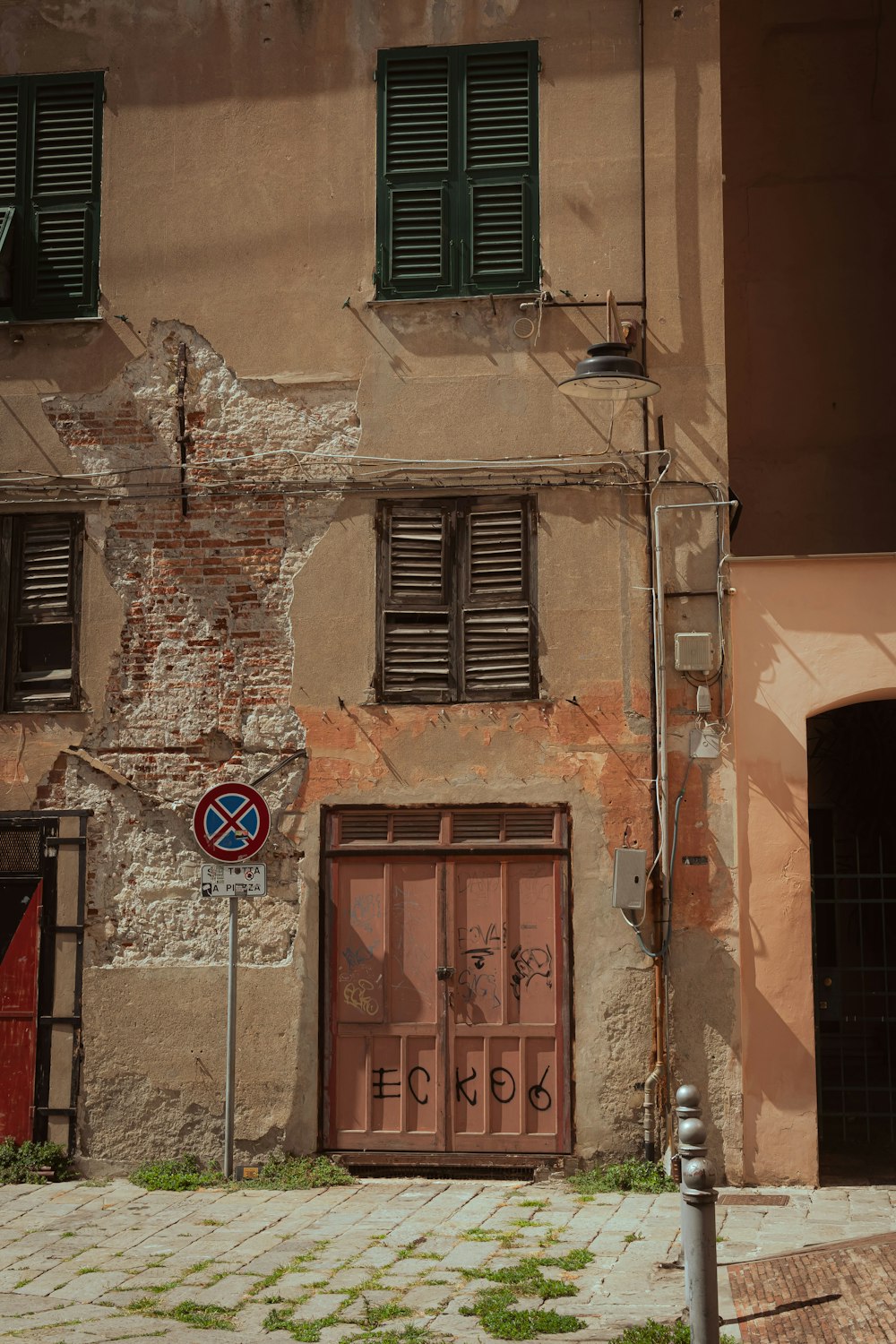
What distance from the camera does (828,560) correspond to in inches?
404

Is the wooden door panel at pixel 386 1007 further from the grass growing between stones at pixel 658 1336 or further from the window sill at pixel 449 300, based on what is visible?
the window sill at pixel 449 300

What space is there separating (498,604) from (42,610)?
3.55 metres

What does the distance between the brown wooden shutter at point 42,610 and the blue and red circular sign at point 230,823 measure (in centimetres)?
182

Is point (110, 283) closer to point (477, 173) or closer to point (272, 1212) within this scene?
point (477, 173)

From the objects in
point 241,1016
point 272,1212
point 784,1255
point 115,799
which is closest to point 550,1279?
point 784,1255

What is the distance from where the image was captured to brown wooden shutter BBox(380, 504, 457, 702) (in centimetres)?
1074

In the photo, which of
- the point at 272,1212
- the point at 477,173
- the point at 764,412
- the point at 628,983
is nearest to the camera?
the point at 272,1212

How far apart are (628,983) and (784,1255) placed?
259 centimetres

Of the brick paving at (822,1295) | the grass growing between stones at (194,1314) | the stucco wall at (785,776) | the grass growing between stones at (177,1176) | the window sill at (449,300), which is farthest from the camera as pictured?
the window sill at (449,300)

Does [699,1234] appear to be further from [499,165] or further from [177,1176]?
[499,165]

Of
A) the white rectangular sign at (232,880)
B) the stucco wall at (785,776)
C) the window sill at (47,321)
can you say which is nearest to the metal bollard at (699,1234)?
the stucco wall at (785,776)

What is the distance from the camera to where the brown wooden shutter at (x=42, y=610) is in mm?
11109

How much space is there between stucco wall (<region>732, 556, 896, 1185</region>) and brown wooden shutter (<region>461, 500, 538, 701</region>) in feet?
5.02

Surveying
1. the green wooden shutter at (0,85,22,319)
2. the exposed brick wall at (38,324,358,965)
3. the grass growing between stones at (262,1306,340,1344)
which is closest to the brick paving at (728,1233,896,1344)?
the grass growing between stones at (262,1306,340,1344)
